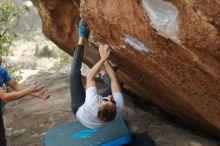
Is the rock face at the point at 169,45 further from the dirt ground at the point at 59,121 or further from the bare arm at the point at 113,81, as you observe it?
the dirt ground at the point at 59,121

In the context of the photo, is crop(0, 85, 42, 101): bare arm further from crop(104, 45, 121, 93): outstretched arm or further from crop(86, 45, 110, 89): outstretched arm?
crop(104, 45, 121, 93): outstretched arm

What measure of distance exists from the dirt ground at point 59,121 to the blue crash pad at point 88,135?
20.1 inches

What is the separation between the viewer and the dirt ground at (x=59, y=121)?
259 inches

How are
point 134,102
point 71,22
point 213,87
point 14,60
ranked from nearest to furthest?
point 213,87, point 134,102, point 71,22, point 14,60

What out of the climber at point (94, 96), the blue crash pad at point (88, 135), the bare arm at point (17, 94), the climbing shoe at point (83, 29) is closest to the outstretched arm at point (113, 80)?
the climber at point (94, 96)

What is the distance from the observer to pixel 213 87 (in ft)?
16.4

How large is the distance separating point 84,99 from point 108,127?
1.00 meters

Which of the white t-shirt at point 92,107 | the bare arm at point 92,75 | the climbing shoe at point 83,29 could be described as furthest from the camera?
the climbing shoe at point 83,29

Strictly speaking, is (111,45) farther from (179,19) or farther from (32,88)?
(179,19)

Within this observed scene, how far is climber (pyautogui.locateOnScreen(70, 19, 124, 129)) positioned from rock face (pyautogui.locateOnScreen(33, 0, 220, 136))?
0.32 metres

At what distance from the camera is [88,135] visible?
6.53 meters

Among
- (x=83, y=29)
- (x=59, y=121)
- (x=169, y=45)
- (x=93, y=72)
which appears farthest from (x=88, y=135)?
(x=169, y=45)

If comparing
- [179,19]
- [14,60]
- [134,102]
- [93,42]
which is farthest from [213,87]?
[14,60]

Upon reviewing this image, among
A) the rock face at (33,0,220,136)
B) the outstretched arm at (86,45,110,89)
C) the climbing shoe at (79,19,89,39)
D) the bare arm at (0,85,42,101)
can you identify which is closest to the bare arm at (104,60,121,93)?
the outstretched arm at (86,45,110,89)
